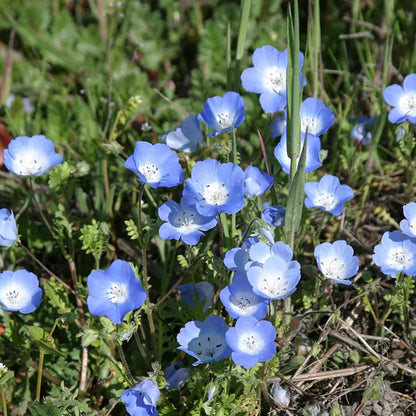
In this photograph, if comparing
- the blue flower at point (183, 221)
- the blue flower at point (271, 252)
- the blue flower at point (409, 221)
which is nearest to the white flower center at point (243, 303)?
the blue flower at point (271, 252)

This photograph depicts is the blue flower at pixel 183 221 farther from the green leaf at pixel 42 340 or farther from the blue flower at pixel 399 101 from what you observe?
the blue flower at pixel 399 101

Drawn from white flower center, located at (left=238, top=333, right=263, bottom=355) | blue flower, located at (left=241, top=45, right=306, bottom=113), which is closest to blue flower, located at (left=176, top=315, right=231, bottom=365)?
white flower center, located at (left=238, top=333, right=263, bottom=355)

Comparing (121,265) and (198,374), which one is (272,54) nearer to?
(121,265)

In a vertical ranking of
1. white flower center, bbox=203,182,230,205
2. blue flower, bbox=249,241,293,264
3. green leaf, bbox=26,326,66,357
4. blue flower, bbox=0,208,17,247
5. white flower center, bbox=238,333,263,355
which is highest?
white flower center, bbox=203,182,230,205

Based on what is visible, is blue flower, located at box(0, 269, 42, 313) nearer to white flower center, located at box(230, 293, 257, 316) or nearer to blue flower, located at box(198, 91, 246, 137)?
white flower center, located at box(230, 293, 257, 316)

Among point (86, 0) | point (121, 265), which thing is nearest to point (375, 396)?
point (121, 265)

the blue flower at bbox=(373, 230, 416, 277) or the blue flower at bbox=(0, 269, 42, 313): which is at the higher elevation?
the blue flower at bbox=(373, 230, 416, 277)

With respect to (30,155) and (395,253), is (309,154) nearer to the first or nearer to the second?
(395,253)

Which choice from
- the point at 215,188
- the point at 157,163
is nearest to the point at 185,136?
the point at 157,163
